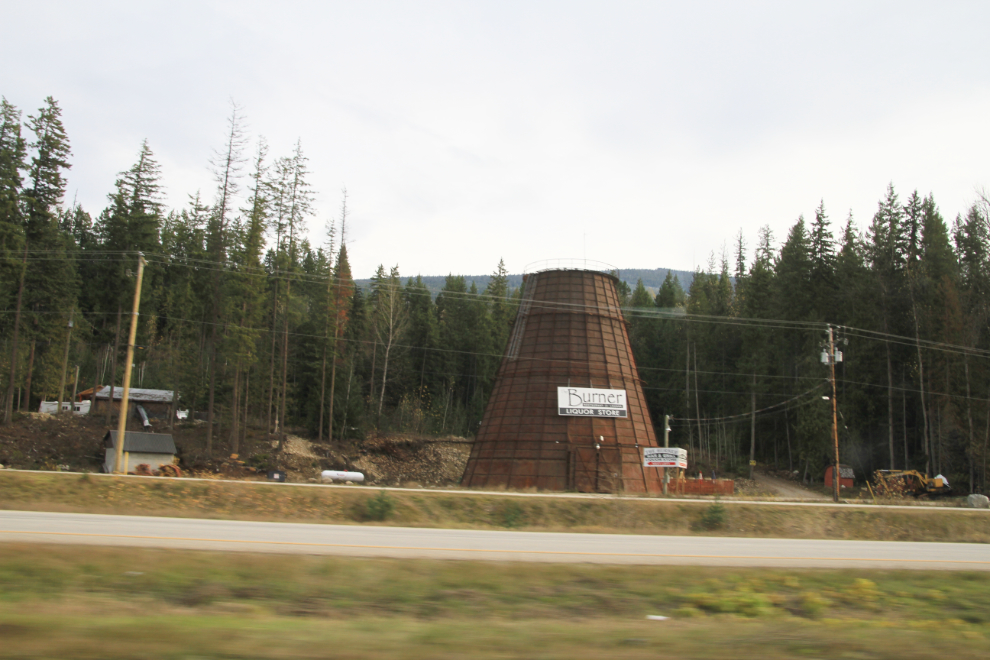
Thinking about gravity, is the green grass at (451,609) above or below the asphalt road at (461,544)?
above

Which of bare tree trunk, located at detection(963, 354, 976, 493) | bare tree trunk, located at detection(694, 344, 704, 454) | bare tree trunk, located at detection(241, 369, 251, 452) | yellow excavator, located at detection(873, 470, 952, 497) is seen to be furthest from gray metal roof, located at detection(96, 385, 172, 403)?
Answer: bare tree trunk, located at detection(963, 354, 976, 493)

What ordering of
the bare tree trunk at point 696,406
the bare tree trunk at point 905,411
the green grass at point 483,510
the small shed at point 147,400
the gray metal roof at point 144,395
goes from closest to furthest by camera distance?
the green grass at point 483,510 → the bare tree trunk at point 905,411 → the small shed at point 147,400 → the gray metal roof at point 144,395 → the bare tree trunk at point 696,406

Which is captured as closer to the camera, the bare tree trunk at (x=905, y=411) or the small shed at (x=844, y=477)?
the small shed at (x=844, y=477)

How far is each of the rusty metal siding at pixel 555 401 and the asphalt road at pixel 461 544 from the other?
20340mm

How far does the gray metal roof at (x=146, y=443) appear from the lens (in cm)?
3544

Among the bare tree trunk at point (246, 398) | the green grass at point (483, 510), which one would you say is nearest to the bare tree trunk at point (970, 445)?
the green grass at point (483, 510)

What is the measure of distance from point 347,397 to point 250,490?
1367 inches

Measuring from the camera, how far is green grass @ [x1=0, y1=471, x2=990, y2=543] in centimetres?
2112

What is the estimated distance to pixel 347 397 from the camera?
57.5 m

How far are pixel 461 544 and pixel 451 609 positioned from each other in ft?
17.7

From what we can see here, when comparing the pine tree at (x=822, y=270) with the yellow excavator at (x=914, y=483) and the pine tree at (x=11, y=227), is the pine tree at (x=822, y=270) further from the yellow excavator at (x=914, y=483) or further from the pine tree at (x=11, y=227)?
the pine tree at (x=11, y=227)

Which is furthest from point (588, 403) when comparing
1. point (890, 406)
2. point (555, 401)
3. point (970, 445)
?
point (890, 406)

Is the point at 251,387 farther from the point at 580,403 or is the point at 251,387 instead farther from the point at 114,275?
the point at 580,403

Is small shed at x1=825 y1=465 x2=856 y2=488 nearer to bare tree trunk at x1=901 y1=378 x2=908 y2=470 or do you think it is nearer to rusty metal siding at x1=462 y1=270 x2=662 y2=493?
bare tree trunk at x1=901 y1=378 x2=908 y2=470
